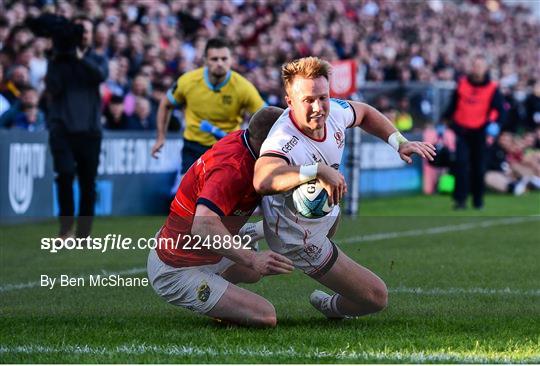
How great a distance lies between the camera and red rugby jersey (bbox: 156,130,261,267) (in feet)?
21.4

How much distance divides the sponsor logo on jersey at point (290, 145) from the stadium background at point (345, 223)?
100cm

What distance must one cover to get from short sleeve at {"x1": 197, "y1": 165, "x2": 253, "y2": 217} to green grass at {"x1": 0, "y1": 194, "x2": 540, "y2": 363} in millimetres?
700

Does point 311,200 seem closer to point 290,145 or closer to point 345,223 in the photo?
point 290,145

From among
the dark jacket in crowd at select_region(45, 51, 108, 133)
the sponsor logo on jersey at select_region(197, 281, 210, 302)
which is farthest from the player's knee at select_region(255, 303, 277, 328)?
the dark jacket in crowd at select_region(45, 51, 108, 133)

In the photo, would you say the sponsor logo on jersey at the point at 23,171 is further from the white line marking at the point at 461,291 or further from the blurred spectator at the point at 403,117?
the blurred spectator at the point at 403,117

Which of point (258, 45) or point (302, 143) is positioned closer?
point (302, 143)

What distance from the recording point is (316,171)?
6215 mm

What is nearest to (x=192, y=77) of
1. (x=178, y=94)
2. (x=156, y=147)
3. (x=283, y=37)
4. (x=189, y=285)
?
(x=178, y=94)

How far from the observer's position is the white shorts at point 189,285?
→ 22.6 ft

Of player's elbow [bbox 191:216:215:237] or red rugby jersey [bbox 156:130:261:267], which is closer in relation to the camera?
player's elbow [bbox 191:216:215:237]

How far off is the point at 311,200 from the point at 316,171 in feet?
0.92

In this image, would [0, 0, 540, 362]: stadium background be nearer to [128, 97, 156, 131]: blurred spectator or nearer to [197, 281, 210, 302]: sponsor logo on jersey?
[128, 97, 156, 131]: blurred spectator

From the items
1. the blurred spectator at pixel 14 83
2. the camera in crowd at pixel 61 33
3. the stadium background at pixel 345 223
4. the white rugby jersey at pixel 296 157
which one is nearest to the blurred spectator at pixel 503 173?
the stadium background at pixel 345 223

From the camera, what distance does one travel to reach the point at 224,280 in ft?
23.1
